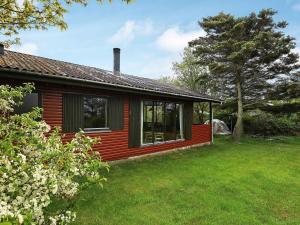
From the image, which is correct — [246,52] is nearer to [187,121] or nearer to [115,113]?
[187,121]

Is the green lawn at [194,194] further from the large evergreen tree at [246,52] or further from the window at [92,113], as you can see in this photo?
the large evergreen tree at [246,52]

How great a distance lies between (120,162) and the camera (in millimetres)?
10586

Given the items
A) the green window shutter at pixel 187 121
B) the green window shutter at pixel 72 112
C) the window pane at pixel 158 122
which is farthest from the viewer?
the green window shutter at pixel 187 121

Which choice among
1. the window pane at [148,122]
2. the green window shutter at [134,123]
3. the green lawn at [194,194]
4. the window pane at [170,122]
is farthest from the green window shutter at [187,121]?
the green lawn at [194,194]

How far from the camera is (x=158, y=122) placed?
43.1 ft

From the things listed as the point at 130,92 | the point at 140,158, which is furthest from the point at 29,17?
the point at 140,158

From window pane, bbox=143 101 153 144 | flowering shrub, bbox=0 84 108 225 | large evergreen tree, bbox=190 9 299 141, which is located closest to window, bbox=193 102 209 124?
large evergreen tree, bbox=190 9 299 141

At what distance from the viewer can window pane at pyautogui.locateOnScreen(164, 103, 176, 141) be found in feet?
45.3

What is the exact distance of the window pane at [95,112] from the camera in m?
9.66

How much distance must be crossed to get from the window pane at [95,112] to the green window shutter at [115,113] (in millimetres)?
173

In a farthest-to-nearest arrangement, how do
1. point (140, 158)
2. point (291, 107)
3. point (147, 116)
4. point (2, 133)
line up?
point (291, 107)
point (147, 116)
point (140, 158)
point (2, 133)

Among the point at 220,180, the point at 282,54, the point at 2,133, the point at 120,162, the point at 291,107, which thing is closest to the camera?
the point at 2,133

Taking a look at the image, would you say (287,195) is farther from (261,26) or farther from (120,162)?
(261,26)

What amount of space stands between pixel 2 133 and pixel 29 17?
5992 millimetres
